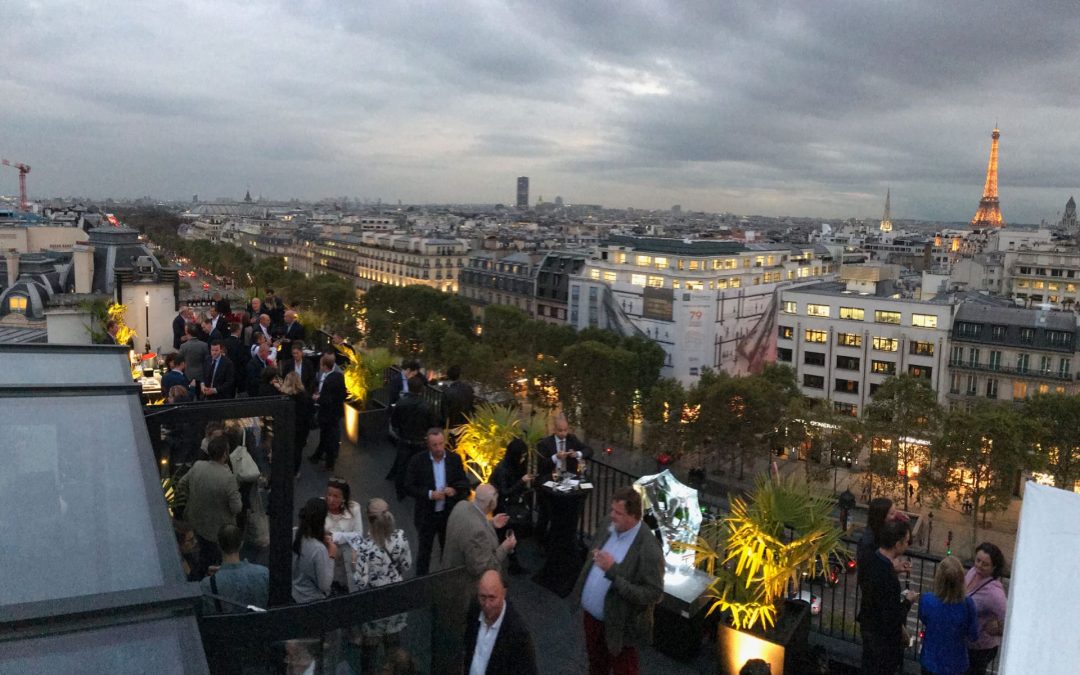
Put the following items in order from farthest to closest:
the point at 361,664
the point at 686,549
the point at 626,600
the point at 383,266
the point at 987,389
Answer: the point at 383,266
the point at 987,389
the point at 686,549
the point at 626,600
the point at 361,664

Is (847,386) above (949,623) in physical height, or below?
below

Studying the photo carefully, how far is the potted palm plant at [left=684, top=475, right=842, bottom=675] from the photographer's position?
6.17 meters

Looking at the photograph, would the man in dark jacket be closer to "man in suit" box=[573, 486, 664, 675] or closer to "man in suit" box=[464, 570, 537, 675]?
"man in suit" box=[573, 486, 664, 675]

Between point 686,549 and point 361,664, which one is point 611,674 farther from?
point 361,664

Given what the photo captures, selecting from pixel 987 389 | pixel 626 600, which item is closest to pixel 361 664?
pixel 626 600

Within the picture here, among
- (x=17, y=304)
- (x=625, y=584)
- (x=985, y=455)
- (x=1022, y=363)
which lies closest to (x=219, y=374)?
(x=625, y=584)

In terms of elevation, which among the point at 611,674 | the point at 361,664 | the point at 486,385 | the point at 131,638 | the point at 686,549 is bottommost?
the point at 486,385

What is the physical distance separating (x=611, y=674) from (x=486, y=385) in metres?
53.8

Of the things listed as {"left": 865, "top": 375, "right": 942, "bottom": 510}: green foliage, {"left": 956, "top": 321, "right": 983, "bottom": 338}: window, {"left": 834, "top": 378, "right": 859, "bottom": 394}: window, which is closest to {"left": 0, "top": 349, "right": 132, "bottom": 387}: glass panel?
{"left": 865, "top": 375, "right": 942, "bottom": 510}: green foliage

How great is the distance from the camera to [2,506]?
319 centimetres

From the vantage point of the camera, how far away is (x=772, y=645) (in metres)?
6.18

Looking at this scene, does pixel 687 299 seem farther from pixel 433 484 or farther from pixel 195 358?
pixel 433 484

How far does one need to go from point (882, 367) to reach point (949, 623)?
6130 centimetres

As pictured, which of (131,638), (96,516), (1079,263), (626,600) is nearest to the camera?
(131,638)
